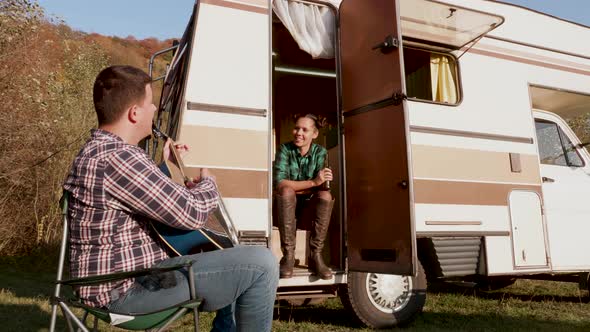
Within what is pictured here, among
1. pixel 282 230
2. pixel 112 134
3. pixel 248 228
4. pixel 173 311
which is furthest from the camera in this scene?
pixel 282 230

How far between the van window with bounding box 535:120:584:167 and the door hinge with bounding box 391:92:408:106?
2.27 metres

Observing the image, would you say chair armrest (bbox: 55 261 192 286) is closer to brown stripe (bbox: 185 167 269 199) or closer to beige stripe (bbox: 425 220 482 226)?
brown stripe (bbox: 185 167 269 199)

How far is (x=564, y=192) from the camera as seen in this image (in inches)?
197

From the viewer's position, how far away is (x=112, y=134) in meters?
1.94

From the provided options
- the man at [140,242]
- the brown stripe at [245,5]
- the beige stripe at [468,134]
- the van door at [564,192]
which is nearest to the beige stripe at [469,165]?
the beige stripe at [468,134]

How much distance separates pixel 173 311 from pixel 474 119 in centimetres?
362

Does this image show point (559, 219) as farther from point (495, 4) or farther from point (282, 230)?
point (282, 230)

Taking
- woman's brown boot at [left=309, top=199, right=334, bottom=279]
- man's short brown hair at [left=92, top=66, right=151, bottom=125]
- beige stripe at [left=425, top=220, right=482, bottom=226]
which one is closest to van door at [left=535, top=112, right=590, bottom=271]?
beige stripe at [left=425, top=220, right=482, bottom=226]

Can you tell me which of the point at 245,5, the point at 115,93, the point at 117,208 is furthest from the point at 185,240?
the point at 245,5

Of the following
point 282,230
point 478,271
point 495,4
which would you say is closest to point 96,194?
point 282,230

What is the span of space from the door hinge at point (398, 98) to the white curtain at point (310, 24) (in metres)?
0.98

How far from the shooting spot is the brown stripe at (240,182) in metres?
3.68

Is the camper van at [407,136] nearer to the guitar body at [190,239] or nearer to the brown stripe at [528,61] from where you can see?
the brown stripe at [528,61]

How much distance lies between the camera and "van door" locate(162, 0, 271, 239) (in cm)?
369
